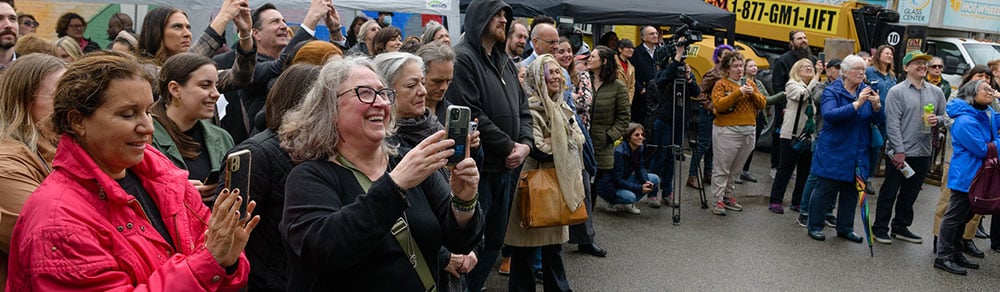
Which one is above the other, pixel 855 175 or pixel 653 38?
pixel 653 38

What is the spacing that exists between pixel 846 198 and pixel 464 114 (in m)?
5.78

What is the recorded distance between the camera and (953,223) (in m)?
6.44

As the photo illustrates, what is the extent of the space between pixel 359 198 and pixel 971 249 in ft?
22.0

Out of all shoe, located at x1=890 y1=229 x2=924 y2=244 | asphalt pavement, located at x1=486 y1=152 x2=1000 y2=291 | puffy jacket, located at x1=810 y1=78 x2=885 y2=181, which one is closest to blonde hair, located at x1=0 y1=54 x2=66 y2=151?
asphalt pavement, located at x1=486 y1=152 x2=1000 y2=291

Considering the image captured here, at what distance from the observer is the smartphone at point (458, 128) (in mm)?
2357

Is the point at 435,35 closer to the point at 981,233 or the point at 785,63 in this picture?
the point at 981,233

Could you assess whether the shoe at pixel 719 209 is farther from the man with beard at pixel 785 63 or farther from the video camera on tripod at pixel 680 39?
the man with beard at pixel 785 63

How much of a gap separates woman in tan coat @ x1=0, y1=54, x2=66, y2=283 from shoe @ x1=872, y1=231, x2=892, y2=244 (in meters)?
6.85

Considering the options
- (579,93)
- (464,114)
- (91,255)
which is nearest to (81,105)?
(91,255)

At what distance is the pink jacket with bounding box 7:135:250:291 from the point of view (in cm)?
178

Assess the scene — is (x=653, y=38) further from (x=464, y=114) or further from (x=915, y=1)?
(x=915, y=1)

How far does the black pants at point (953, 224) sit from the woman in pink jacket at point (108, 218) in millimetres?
6104

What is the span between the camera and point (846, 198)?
7.18 metres

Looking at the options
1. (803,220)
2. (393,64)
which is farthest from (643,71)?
(393,64)
